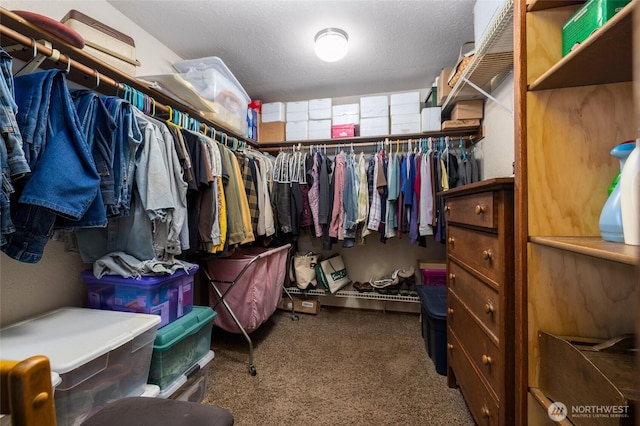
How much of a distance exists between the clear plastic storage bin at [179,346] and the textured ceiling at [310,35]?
182 cm

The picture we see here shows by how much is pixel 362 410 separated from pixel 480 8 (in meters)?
2.23

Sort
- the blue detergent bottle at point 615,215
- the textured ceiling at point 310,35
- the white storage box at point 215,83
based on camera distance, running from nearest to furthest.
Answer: the blue detergent bottle at point 615,215 < the textured ceiling at point 310,35 < the white storage box at point 215,83

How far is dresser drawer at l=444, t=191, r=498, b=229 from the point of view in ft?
2.90

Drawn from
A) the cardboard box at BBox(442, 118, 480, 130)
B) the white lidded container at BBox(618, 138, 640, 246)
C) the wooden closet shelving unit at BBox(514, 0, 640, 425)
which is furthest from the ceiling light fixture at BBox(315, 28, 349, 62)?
the white lidded container at BBox(618, 138, 640, 246)

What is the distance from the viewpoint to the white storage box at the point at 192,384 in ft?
3.76

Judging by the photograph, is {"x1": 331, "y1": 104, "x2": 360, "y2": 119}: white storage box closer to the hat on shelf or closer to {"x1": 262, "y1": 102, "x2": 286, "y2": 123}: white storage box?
{"x1": 262, "y1": 102, "x2": 286, "y2": 123}: white storage box

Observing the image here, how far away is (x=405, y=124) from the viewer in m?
2.29

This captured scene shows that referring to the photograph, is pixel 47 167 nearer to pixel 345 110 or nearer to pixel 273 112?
pixel 273 112

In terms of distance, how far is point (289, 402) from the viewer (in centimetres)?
134

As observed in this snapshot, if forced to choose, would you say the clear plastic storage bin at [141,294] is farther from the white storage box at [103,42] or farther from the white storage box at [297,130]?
the white storage box at [297,130]

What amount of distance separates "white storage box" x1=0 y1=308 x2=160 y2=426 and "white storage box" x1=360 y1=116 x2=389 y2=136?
210 centimetres

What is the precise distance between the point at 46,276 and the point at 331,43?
6.69 ft

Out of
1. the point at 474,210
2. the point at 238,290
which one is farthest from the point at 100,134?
the point at 474,210

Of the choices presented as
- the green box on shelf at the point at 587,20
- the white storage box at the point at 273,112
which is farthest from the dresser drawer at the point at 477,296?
the white storage box at the point at 273,112
